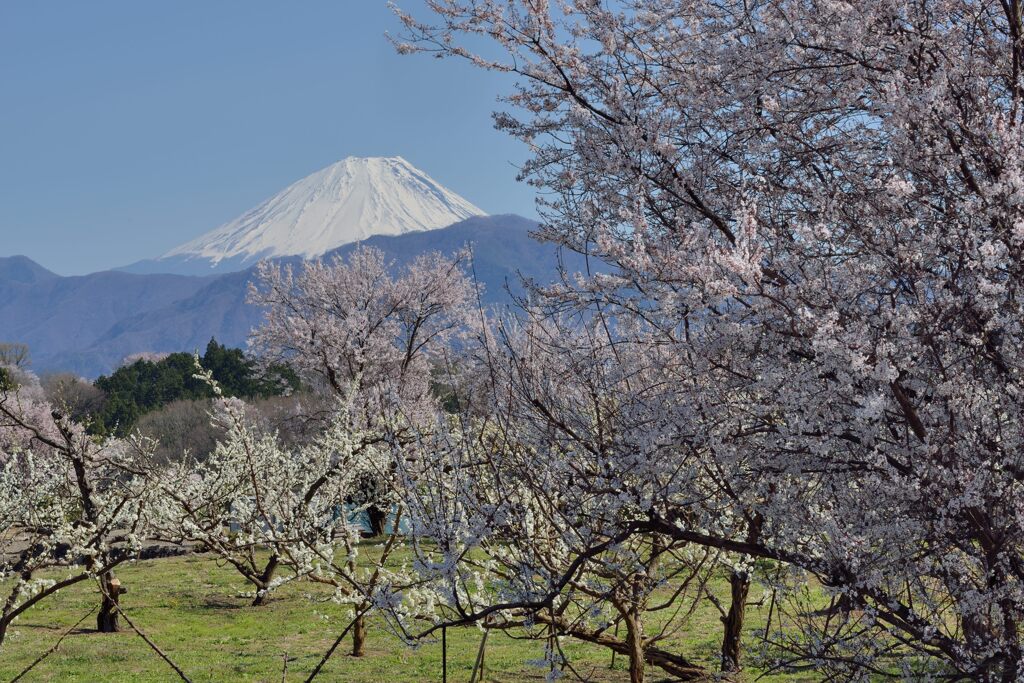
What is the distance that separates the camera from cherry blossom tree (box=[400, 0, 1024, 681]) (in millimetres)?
4004

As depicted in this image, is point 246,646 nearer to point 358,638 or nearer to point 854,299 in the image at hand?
point 358,638

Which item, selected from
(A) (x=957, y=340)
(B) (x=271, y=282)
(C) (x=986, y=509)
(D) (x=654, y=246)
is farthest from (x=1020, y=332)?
(B) (x=271, y=282)

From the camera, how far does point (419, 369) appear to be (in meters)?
30.7

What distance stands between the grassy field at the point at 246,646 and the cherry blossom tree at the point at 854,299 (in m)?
5.51

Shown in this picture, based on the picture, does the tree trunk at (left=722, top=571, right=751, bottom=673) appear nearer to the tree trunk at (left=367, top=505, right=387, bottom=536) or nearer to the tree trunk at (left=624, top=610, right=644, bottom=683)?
the tree trunk at (left=624, top=610, right=644, bottom=683)

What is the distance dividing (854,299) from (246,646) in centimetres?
1129

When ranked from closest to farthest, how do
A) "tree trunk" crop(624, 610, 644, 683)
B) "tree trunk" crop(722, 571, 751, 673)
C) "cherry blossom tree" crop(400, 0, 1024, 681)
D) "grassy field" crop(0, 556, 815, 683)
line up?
"cherry blossom tree" crop(400, 0, 1024, 681), "tree trunk" crop(624, 610, 644, 683), "tree trunk" crop(722, 571, 751, 673), "grassy field" crop(0, 556, 815, 683)

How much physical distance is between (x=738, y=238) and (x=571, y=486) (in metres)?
2.07

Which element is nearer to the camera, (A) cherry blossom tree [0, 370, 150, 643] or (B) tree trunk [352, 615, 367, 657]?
(A) cherry blossom tree [0, 370, 150, 643]

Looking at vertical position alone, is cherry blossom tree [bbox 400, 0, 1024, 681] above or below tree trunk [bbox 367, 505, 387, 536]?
above

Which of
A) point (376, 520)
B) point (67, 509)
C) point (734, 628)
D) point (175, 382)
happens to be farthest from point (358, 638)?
point (175, 382)

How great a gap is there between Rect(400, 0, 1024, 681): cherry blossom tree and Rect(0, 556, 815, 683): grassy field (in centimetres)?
551

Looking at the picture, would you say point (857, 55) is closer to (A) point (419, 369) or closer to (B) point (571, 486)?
(B) point (571, 486)

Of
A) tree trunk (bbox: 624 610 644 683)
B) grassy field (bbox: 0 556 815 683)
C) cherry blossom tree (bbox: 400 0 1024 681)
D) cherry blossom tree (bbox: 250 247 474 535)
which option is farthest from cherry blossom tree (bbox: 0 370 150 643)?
cherry blossom tree (bbox: 250 247 474 535)
